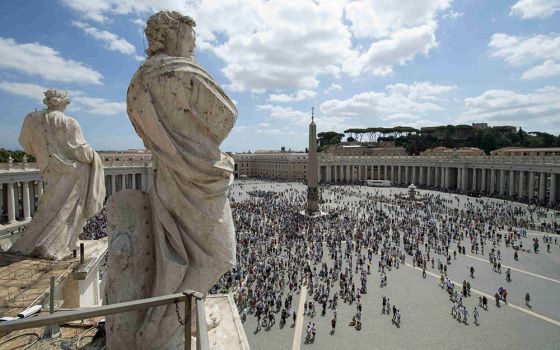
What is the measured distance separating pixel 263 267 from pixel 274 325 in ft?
18.5

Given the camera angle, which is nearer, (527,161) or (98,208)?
(98,208)

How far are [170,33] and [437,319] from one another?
13973mm

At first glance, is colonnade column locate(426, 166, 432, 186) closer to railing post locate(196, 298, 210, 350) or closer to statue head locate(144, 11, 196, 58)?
statue head locate(144, 11, 196, 58)

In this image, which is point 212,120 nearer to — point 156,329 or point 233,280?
point 156,329

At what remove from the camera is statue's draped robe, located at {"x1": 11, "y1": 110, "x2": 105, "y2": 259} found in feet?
28.9

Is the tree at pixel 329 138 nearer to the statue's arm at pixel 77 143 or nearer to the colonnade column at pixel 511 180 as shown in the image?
the colonnade column at pixel 511 180

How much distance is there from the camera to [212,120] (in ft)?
13.2

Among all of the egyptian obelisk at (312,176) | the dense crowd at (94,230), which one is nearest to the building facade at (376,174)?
the dense crowd at (94,230)

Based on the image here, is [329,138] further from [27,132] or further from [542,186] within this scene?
[27,132]

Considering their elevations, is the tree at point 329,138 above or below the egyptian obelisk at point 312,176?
above

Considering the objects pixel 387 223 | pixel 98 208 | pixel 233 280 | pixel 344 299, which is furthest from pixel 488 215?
pixel 98 208

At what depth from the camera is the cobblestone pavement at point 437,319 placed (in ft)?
38.3

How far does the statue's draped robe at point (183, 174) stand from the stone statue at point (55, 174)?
6153 millimetres

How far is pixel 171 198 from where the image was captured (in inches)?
158
